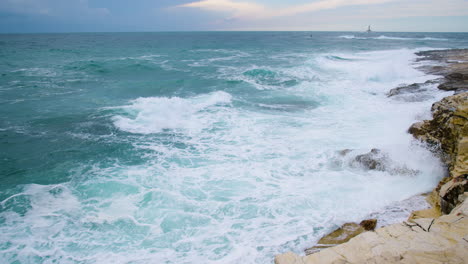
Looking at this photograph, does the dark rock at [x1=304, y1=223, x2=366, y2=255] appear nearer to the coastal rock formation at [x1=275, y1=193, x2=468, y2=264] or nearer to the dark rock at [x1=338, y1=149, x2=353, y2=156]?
the coastal rock formation at [x1=275, y1=193, x2=468, y2=264]

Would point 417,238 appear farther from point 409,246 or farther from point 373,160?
point 373,160

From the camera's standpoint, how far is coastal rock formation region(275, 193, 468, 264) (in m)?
3.61

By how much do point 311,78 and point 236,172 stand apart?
56.7 ft

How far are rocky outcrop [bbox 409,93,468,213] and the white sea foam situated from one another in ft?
1.60

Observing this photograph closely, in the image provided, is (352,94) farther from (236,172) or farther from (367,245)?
Result: (367,245)

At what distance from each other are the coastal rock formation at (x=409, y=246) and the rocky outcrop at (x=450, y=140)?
0.91 meters

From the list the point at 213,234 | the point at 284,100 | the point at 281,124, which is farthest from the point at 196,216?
the point at 284,100

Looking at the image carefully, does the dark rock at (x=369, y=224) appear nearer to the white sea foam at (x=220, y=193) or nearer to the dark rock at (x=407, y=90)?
the white sea foam at (x=220, y=193)

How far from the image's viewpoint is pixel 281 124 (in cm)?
1236

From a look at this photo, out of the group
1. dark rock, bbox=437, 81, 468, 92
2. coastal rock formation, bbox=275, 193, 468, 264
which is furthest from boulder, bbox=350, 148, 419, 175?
dark rock, bbox=437, 81, 468, 92

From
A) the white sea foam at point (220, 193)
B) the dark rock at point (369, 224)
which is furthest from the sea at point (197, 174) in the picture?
the dark rock at point (369, 224)

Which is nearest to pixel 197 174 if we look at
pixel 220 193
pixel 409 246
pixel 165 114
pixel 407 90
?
pixel 220 193

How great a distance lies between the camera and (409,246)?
3.86 metres

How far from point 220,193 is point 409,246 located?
4585 millimetres
